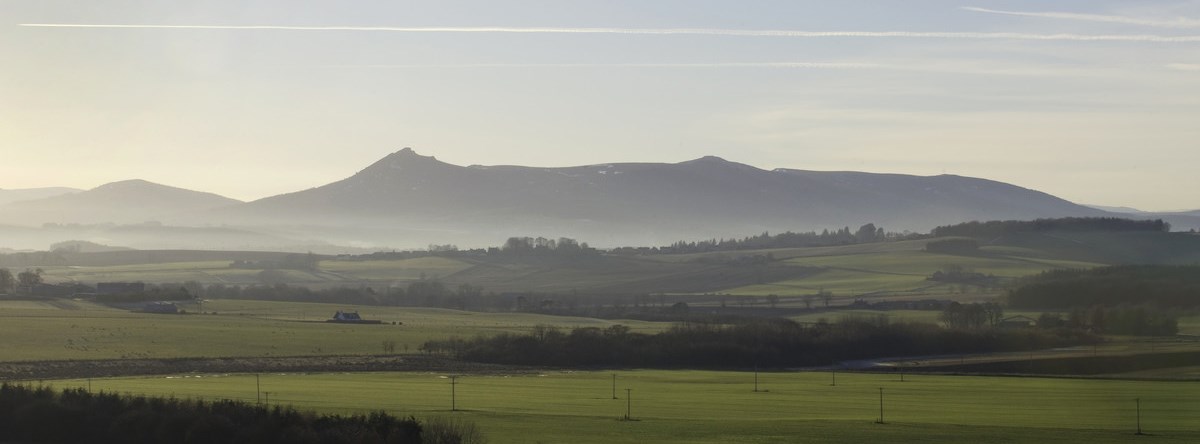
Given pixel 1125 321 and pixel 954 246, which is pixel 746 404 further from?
pixel 954 246

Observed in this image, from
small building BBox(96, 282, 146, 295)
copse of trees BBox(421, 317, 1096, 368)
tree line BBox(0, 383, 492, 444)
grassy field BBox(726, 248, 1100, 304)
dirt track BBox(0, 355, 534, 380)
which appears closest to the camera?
tree line BBox(0, 383, 492, 444)

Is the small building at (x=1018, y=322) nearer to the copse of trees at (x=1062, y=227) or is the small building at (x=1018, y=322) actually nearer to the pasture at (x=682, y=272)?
the pasture at (x=682, y=272)

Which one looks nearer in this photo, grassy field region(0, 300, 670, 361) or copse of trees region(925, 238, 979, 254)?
grassy field region(0, 300, 670, 361)

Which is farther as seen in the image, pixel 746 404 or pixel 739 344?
pixel 739 344

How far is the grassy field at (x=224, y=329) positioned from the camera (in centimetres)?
6638

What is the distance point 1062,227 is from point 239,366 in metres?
123

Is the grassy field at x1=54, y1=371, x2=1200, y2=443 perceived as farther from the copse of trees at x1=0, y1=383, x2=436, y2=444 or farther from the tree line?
the copse of trees at x1=0, y1=383, x2=436, y2=444

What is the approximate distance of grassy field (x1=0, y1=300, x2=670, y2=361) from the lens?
66375 mm

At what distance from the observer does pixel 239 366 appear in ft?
208

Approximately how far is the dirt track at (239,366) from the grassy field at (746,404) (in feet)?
12.2

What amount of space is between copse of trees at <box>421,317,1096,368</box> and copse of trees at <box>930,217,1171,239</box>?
77.4 meters

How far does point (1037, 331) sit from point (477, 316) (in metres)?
42.8

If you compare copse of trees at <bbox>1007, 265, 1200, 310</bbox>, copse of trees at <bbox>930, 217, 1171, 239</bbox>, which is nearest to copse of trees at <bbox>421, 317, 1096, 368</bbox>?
copse of trees at <bbox>1007, 265, 1200, 310</bbox>

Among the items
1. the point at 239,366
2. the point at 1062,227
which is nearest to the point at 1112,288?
the point at 239,366
